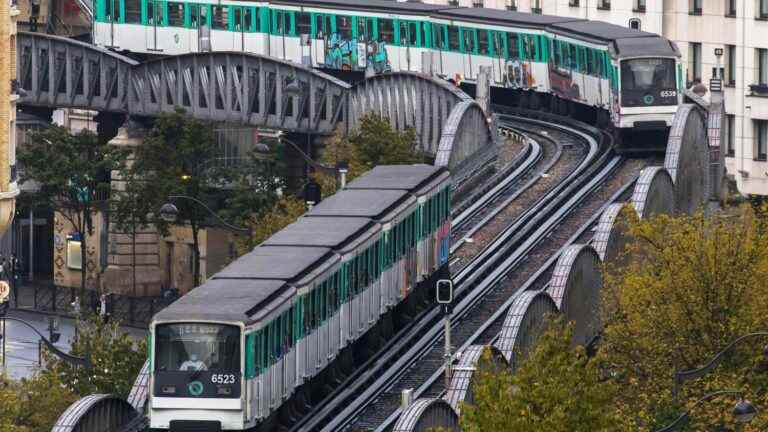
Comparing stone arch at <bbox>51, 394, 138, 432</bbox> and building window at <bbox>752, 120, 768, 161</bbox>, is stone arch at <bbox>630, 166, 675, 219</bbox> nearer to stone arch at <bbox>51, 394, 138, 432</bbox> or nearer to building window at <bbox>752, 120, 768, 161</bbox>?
stone arch at <bbox>51, 394, 138, 432</bbox>

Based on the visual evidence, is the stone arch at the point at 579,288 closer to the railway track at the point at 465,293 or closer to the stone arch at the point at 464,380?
the railway track at the point at 465,293

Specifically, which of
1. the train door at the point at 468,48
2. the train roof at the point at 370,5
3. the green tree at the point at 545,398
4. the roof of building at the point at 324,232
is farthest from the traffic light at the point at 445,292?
the train roof at the point at 370,5

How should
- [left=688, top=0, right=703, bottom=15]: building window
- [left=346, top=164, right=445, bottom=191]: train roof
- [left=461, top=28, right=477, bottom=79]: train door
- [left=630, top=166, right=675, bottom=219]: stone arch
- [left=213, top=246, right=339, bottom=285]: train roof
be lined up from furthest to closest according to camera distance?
[left=688, top=0, right=703, bottom=15]: building window < [left=461, top=28, right=477, bottom=79]: train door < [left=630, top=166, right=675, bottom=219]: stone arch < [left=346, top=164, right=445, bottom=191]: train roof < [left=213, top=246, right=339, bottom=285]: train roof

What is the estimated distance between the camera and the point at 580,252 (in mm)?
79062

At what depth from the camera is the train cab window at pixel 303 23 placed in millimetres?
127812

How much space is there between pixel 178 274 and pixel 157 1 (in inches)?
527

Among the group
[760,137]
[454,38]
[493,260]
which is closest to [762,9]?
[760,137]

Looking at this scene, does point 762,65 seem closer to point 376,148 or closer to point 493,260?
point 376,148

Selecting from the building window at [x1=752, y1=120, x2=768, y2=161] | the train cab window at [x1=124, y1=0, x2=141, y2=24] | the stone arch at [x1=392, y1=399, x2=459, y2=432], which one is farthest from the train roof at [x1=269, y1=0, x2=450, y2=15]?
the stone arch at [x1=392, y1=399, x2=459, y2=432]

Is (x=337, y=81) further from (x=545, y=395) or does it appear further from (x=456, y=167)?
(x=545, y=395)

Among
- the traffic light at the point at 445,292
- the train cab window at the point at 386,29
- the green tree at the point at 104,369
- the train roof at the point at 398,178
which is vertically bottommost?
the green tree at the point at 104,369

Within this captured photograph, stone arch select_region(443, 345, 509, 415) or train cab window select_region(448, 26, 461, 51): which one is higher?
train cab window select_region(448, 26, 461, 51)

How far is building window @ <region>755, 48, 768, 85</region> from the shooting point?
13175 centimetres

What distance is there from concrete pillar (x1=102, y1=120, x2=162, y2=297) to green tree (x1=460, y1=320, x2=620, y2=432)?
6742 cm
